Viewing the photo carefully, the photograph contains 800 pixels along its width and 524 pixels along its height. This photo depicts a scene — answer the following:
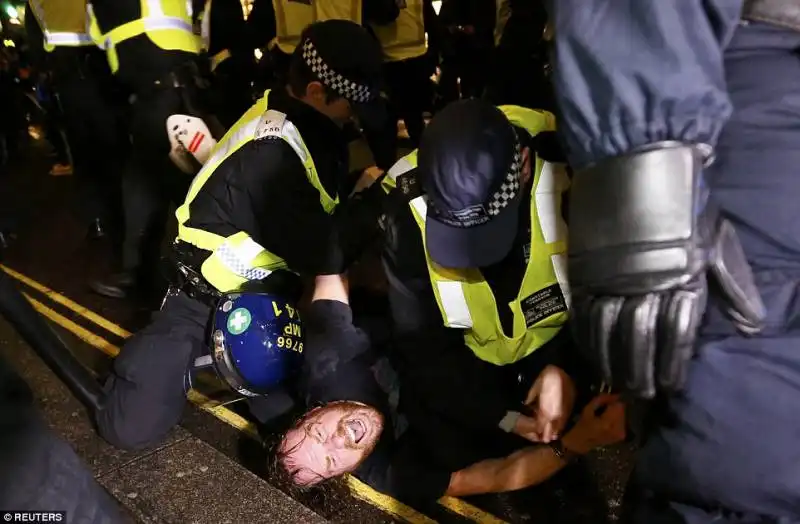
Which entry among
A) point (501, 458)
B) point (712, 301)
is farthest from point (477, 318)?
point (712, 301)

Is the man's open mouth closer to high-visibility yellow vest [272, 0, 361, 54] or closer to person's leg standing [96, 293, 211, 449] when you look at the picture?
person's leg standing [96, 293, 211, 449]

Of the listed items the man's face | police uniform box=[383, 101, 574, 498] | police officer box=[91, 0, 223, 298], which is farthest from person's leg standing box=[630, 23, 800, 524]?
police officer box=[91, 0, 223, 298]

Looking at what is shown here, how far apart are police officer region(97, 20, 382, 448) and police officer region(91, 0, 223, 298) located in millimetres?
402

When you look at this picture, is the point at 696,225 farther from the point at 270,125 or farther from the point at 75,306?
the point at 75,306

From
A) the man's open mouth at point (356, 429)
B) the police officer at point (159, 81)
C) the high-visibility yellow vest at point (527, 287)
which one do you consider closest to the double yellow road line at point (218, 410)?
the man's open mouth at point (356, 429)

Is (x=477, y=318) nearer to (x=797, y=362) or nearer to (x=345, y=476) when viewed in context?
(x=345, y=476)

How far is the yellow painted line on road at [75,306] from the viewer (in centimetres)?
324

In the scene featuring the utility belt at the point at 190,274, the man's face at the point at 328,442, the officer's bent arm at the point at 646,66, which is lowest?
the man's face at the point at 328,442

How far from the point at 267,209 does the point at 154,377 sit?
77 cm

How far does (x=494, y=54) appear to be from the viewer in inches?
140

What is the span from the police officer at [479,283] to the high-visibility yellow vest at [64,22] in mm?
2306

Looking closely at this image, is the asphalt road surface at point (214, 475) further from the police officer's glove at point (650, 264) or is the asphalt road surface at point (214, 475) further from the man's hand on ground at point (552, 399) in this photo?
the police officer's glove at point (650, 264)

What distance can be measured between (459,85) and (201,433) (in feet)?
10.7

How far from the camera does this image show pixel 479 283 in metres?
1.96
